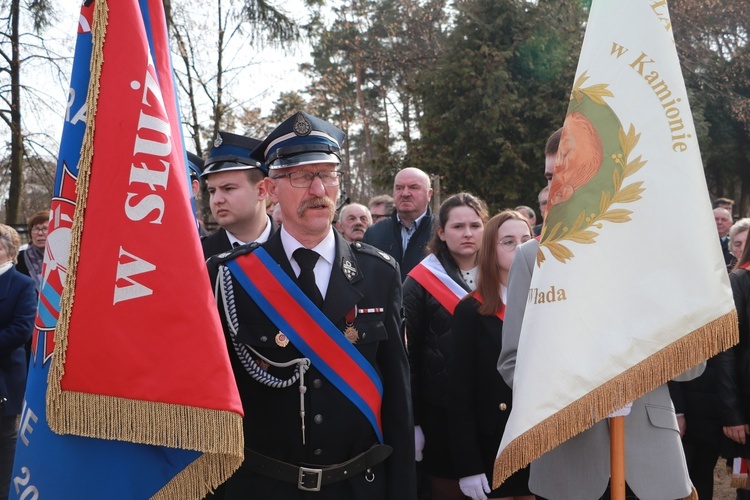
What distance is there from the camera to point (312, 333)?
9.05ft

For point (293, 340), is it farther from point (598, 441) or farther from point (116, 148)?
point (598, 441)

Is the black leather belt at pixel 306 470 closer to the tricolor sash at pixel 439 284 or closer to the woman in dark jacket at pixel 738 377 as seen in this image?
the tricolor sash at pixel 439 284

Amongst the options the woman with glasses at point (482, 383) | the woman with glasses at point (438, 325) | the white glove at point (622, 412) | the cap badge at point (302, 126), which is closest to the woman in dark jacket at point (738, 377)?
the woman with glasses at point (482, 383)

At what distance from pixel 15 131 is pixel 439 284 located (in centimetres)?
1212

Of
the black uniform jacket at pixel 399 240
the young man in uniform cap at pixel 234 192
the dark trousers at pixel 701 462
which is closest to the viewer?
the young man in uniform cap at pixel 234 192

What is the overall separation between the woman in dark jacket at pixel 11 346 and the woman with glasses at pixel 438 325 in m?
2.89

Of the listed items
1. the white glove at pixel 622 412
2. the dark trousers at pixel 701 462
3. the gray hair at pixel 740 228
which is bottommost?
the dark trousers at pixel 701 462

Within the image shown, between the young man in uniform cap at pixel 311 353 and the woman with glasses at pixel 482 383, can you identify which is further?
the woman with glasses at pixel 482 383

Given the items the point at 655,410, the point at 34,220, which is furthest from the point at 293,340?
the point at 34,220

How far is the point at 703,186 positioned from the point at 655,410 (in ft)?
2.87

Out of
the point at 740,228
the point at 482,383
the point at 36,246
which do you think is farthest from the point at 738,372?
the point at 36,246

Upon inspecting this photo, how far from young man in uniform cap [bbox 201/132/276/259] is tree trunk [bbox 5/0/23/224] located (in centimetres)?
1143

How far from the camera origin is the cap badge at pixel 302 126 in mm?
2832

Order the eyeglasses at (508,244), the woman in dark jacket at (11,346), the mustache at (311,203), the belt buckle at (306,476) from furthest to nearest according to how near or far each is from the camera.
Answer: the woman in dark jacket at (11,346) → the eyeglasses at (508,244) → the mustache at (311,203) → the belt buckle at (306,476)
